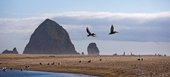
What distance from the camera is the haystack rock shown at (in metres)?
181

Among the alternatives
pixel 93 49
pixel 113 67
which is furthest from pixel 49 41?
pixel 113 67

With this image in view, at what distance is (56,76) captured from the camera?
31297mm

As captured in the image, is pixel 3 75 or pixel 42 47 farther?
pixel 42 47


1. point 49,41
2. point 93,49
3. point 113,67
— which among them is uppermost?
point 49,41

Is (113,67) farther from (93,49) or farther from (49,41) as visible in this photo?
(93,49)

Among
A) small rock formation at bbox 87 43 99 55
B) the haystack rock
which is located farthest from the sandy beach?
small rock formation at bbox 87 43 99 55

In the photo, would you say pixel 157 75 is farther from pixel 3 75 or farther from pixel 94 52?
pixel 94 52

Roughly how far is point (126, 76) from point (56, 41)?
159749 mm

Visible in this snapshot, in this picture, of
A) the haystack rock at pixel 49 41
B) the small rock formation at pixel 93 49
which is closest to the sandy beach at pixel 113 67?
the haystack rock at pixel 49 41

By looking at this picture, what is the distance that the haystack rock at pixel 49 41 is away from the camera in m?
181

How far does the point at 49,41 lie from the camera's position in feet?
606

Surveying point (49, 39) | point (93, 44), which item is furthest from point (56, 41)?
point (93, 44)

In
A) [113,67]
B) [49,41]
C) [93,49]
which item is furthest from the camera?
[93,49]

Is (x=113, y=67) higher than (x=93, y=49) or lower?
lower
